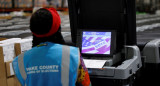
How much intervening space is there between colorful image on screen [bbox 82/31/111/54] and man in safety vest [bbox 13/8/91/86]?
1.00 m

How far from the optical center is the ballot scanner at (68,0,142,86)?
2.53 m

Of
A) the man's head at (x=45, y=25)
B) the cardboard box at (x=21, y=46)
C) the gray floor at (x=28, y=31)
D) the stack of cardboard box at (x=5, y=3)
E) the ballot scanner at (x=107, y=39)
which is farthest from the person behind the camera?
the stack of cardboard box at (x=5, y=3)

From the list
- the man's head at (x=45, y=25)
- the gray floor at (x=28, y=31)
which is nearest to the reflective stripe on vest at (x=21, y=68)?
the man's head at (x=45, y=25)

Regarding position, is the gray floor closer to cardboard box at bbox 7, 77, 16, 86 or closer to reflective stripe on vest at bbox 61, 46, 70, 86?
cardboard box at bbox 7, 77, 16, 86

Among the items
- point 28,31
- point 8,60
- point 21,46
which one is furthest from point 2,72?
point 28,31

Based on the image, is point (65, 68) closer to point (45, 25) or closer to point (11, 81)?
point (45, 25)

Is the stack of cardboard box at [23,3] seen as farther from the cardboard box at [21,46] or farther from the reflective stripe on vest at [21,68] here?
the reflective stripe on vest at [21,68]

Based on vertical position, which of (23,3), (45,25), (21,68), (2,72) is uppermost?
(45,25)

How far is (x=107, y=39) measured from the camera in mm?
2805

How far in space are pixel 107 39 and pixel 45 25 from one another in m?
1.16

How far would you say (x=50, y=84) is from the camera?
1.81m

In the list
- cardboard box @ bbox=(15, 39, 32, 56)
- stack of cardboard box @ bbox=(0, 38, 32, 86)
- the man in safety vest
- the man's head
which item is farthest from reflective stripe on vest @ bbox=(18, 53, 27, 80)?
cardboard box @ bbox=(15, 39, 32, 56)

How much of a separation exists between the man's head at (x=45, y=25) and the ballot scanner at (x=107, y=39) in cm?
80

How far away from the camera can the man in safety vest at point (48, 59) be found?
70.2 inches
